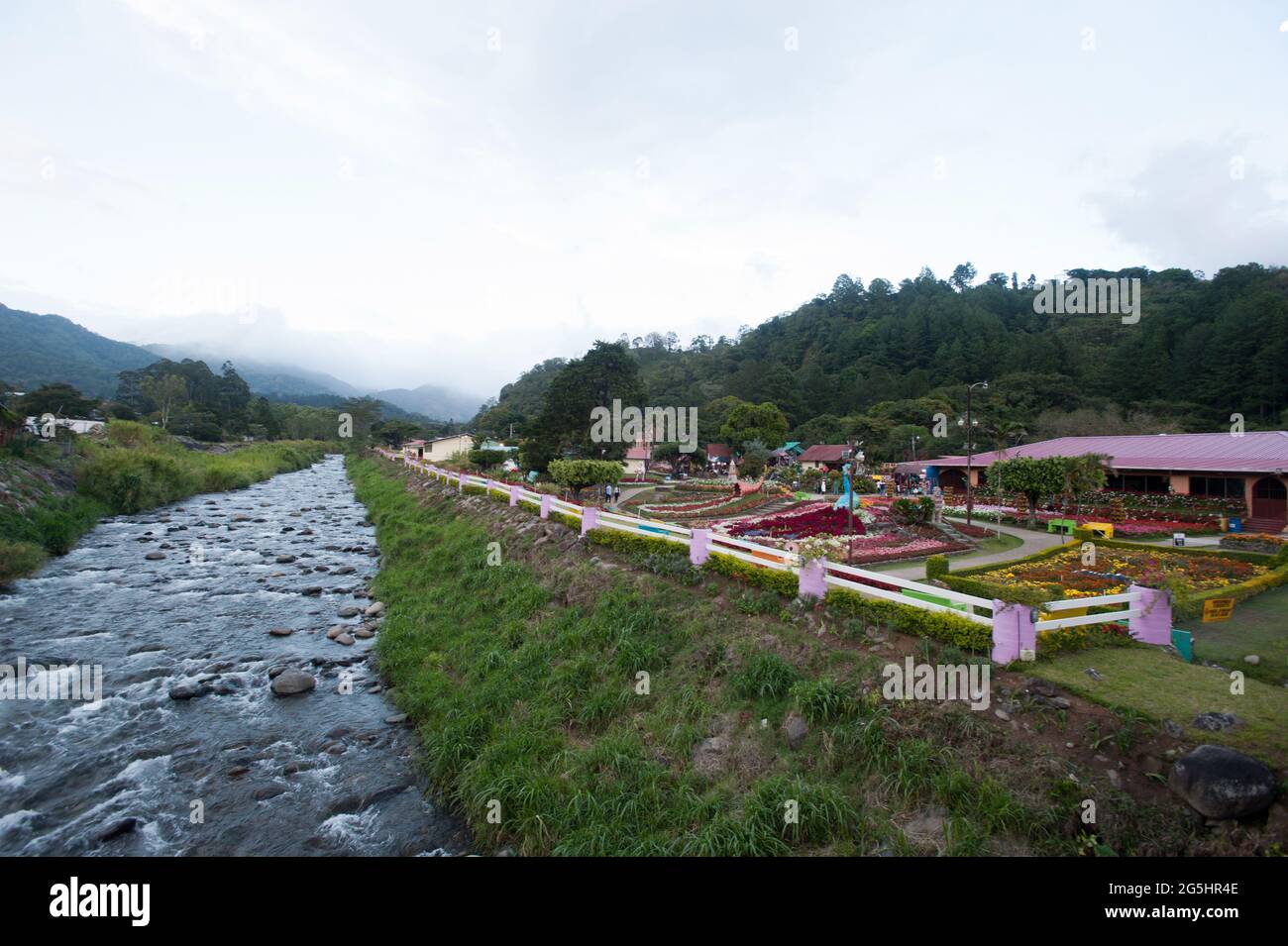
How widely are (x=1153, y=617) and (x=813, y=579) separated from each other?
178 inches

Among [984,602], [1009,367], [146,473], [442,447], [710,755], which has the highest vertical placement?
[1009,367]

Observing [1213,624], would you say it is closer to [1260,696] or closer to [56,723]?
[1260,696]

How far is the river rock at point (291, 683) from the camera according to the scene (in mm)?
10875

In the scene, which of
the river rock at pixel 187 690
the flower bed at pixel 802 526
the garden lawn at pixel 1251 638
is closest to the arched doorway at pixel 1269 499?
the garden lawn at pixel 1251 638

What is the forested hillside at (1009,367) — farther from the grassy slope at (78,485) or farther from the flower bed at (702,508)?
the grassy slope at (78,485)

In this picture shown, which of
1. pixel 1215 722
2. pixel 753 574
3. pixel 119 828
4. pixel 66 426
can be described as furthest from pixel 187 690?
pixel 66 426

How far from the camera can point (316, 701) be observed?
1073 centimetres

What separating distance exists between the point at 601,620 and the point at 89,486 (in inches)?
1189

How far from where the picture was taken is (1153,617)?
25.4 feet

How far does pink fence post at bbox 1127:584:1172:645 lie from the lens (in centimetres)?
771

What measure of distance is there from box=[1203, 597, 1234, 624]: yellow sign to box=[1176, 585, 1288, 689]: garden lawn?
12 cm

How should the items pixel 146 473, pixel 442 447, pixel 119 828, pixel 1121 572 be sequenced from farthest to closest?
pixel 442 447 → pixel 146 473 → pixel 1121 572 → pixel 119 828

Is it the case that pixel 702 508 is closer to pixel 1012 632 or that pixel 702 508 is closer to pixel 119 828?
pixel 1012 632

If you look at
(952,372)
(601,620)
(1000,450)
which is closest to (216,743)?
(601,620)
